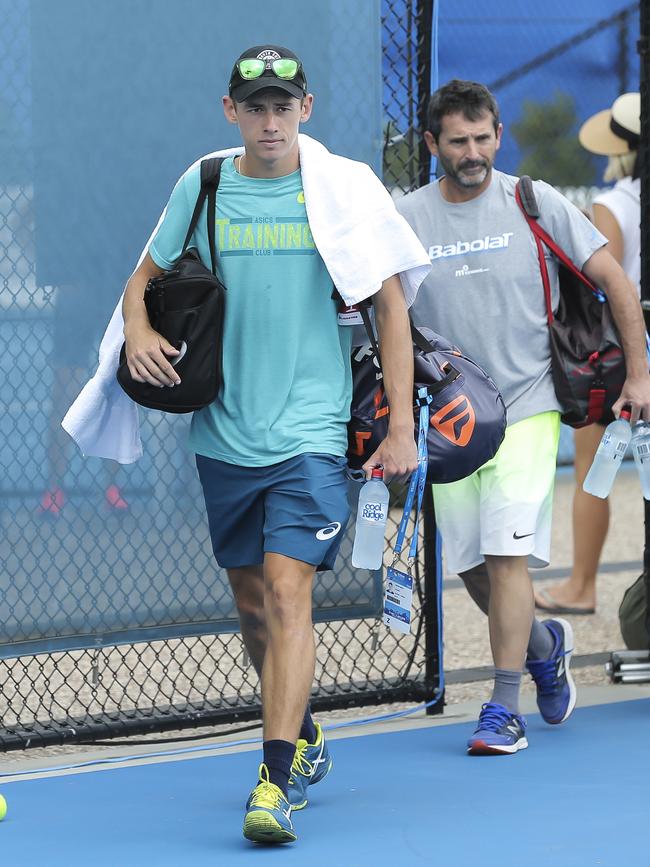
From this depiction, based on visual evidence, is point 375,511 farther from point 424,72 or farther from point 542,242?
point 424,72

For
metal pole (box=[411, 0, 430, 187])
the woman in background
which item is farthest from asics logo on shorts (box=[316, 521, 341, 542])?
the woman in background

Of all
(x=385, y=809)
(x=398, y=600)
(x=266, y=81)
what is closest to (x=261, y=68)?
(x=266, y=81)

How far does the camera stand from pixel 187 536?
514cm

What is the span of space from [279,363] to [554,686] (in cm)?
161

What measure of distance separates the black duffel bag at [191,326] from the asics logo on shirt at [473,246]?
0.94 metres

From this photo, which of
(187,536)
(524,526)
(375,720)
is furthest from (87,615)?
(524,526)

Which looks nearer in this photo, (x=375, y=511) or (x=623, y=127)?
(x=375, y=511)

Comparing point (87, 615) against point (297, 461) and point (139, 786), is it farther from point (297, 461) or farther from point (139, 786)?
point (297, 461)

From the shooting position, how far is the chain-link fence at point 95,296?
4.80 meters

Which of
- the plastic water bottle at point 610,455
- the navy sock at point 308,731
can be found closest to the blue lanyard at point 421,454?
the navy sock at point 308,731

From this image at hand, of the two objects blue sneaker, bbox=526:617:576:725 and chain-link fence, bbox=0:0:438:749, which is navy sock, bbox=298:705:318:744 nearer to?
chain-link fence, bbox=0:0:438:749

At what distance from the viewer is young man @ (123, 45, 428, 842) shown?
3.93 metres

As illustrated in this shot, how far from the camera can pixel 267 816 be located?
3.67 metres

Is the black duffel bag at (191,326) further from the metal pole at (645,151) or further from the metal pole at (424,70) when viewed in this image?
the metal pole at (645,151)
